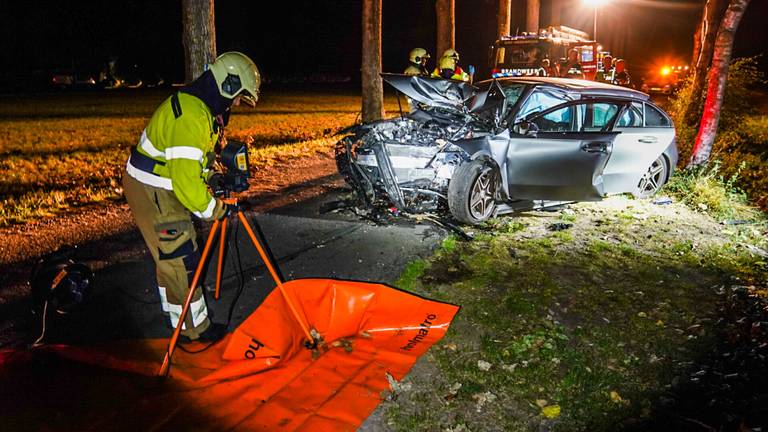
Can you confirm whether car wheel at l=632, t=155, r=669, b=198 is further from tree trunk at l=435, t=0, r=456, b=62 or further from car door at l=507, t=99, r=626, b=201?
tree trunk at l=435, t=0, r=456, b=62

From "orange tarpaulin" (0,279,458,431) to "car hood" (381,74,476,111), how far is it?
2.92 m

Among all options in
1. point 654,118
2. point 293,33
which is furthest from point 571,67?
point 293,33

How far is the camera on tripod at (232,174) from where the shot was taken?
3.50 m

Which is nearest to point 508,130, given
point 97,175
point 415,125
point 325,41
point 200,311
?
point 415,125

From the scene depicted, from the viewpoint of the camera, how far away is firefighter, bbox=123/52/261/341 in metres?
3.25

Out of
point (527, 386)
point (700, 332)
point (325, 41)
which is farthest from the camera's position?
point (325, 41)

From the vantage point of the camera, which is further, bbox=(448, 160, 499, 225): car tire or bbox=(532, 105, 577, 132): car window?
bbox=(532, 105, 577, 132): car window

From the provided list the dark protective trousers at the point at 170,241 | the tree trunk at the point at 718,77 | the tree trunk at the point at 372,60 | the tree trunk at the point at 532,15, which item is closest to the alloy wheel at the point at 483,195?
the dark protective trousers at the point at 170,241

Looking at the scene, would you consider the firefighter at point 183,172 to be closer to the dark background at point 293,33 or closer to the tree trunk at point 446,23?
A: the tree trunk at point 446,23

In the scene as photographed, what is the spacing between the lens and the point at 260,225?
6.27 metres

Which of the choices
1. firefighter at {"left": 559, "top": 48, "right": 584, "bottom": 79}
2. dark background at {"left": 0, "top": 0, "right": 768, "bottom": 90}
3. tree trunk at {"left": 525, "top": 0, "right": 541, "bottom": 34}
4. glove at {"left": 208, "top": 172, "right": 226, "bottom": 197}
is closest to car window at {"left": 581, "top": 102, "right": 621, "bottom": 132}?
glove at {"left": 208, "top": 172, "right": 226, "bottom": 197}

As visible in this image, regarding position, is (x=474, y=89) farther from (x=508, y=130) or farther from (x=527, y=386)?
(x=527, y=386)

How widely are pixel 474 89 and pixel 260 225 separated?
9.65 ft

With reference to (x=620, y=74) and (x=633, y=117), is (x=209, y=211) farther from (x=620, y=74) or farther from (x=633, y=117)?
(x=620, y=74)
